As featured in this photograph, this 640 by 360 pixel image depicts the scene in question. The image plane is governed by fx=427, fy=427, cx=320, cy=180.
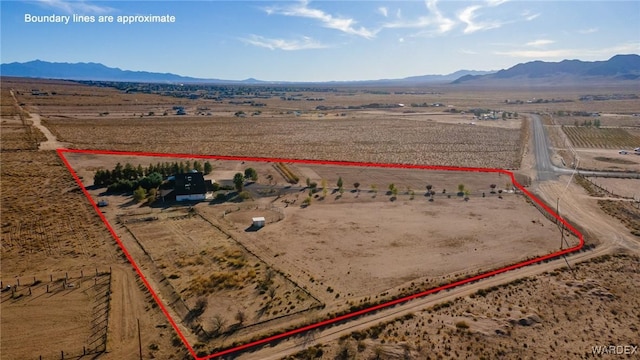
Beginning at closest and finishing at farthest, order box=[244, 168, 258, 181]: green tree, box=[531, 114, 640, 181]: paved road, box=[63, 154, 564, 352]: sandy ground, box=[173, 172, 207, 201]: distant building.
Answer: box=[63, 154, 564, 352]: sandy ground < box=[173, 172, 207, 201]: distant building < box=[244, 168, 258, 181]: green tree < box=[531, 114, 640, 181]: paved road

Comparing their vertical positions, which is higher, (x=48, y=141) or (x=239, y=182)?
(x=48, y=141)

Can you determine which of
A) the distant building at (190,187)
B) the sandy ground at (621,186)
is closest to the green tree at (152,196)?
the distant building at (190,187)

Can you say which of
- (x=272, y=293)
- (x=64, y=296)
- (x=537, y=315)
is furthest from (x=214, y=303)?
(x=537, y=315)

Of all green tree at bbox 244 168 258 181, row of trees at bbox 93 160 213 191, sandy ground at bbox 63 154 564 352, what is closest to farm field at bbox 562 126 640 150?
sandy ground at bbox 63 154 564 352

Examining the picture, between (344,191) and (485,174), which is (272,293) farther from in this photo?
(485,174)

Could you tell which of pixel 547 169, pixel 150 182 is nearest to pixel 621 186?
pixel 547 169

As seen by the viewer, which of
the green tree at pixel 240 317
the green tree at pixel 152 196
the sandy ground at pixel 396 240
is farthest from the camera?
the green tree at pixel 152 196

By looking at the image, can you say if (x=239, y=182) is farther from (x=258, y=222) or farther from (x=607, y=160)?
(x=607, y=160)

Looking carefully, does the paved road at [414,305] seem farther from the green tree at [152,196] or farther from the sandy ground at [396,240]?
the green tree at [152,196]

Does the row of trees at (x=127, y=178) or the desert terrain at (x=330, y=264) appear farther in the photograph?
the row of trees at (x=127, y=178)

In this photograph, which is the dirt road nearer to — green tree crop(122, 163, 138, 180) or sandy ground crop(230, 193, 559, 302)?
green tree crop(122, 163, 138, 180)

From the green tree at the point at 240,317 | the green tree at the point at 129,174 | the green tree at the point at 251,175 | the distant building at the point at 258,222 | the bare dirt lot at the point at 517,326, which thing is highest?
the green tree at the point at 129,174
